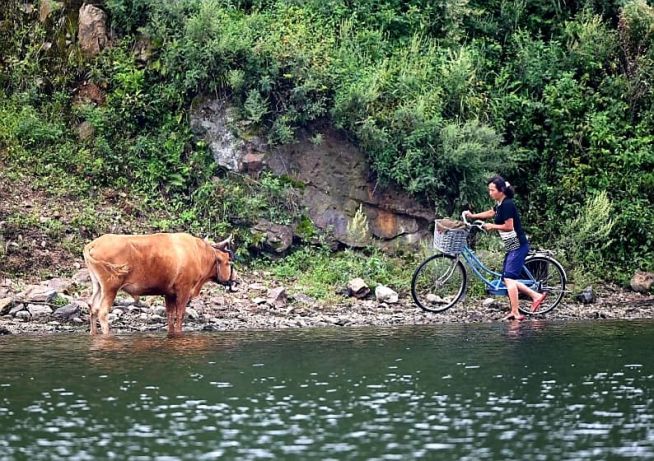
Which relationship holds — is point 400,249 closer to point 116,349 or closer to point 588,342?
point 588,342

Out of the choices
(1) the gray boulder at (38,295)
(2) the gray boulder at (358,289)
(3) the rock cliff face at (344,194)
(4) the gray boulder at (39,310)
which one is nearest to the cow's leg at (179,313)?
(4) the gray boulder at (39,310)

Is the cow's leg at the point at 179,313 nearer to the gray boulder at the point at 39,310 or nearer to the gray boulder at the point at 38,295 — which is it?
the gray boulder at the point at 39,310

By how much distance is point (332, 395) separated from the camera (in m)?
10.9

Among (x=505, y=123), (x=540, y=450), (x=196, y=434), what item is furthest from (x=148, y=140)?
(x=540, y=450)

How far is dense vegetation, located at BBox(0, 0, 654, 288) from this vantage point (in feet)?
64.5

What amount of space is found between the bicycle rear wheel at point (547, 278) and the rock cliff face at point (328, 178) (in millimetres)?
2695

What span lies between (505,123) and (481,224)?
4.86 m

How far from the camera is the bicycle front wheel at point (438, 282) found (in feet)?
55.9

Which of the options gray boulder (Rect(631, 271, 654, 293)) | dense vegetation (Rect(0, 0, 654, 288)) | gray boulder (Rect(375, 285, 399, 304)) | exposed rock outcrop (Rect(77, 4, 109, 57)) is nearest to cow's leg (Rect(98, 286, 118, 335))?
dense vegetation (Rect(0, 0, 654, 288))

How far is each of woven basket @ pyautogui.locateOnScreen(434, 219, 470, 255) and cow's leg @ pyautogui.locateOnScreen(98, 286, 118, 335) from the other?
4764mm

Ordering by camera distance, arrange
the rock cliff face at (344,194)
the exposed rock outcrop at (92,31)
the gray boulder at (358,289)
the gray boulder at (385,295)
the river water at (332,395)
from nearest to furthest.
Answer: the river water at (332,395) → the gray boulder at (385,295) → the gray boulder at (358,289) → the rock cliff face at (344,194) → the exposed rock outcrop at (92,31)

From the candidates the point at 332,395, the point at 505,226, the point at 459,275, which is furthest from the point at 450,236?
the point at 332,395

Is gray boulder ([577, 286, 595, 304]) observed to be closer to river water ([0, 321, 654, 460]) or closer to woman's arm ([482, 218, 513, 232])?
woman's arm ([482, 218, 513, 232])

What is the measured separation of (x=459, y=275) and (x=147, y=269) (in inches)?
194
